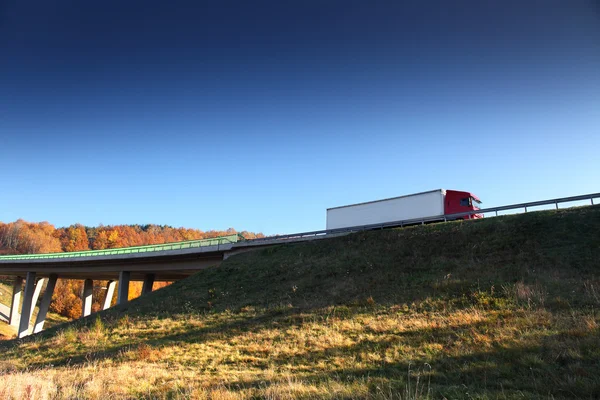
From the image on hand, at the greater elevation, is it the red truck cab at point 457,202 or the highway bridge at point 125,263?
the red truck cab at point 457,202

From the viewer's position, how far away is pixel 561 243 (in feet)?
58.1

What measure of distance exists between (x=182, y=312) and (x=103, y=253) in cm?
3700

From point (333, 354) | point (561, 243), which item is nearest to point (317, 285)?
point (333, 354)

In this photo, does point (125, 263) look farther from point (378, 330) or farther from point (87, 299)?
point (378, 330)

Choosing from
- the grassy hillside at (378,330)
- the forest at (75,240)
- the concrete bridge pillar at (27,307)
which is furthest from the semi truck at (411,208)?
the forest at (75,240)

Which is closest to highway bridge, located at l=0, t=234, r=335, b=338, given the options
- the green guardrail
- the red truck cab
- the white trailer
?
the green guardrail

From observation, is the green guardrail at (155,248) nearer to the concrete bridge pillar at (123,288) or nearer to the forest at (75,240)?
the concrete bridge pillar at (123,288)

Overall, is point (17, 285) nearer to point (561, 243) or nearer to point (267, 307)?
point (267, 307)

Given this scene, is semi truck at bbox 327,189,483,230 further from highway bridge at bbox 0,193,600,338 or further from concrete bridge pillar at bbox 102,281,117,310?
concrete bridge pillar at bbox 102,281,117,310

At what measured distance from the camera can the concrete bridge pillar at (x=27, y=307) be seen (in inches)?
2145

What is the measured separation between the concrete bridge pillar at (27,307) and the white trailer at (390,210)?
52.9 m

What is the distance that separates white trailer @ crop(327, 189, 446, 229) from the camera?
28.6 metres

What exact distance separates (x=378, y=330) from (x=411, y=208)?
19.5 metres

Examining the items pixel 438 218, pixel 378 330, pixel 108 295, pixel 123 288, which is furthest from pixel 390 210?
pixel 108 295
